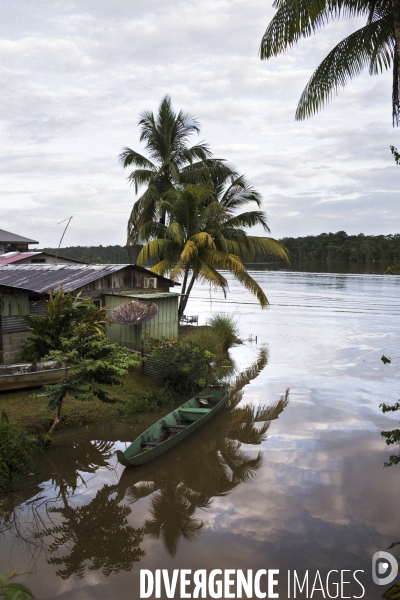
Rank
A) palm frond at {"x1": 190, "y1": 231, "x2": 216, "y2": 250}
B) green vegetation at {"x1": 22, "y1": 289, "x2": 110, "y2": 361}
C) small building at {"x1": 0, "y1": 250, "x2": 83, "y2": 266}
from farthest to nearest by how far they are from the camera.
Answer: small building at {"x1": 0, "y1": 250, "x2": 83, "y2": 266}
palm frond at {"x1": 190, "y1": 231, "x2": 216, "y2": 250}
green vegetation at {"x1": 22, "y1": 289, "x2": 110, "y2": 361}

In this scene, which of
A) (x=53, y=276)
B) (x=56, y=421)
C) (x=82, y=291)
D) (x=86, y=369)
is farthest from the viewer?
(x=53, y=276)

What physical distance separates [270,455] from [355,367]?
9.06m

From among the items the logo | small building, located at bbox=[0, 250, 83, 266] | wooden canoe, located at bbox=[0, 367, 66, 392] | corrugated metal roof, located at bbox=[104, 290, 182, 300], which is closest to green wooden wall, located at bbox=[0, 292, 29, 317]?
wooden canoe, located at bbox=[0, 367, 66, 392]

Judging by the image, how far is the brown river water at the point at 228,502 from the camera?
261 inches

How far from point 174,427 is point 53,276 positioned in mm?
8910

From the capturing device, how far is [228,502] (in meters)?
8.40

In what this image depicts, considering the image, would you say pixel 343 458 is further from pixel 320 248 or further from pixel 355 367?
pixel 320 248

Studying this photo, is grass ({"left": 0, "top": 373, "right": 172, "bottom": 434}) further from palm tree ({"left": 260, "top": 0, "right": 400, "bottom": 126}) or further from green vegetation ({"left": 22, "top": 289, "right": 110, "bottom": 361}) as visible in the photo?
palm tree ({"left": 260, "top": 0, "right": 400, "bottom": 126})

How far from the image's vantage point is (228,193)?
2323 centimetres

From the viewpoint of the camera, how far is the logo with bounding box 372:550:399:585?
633 centimetres

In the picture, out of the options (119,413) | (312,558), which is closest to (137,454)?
(119,413)

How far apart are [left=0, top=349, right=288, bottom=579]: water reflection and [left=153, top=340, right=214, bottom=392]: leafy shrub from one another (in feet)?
7.83

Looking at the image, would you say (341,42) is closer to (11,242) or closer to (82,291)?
(82,291)

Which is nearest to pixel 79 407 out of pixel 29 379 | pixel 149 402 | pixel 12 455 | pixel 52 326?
pixel 29 379
